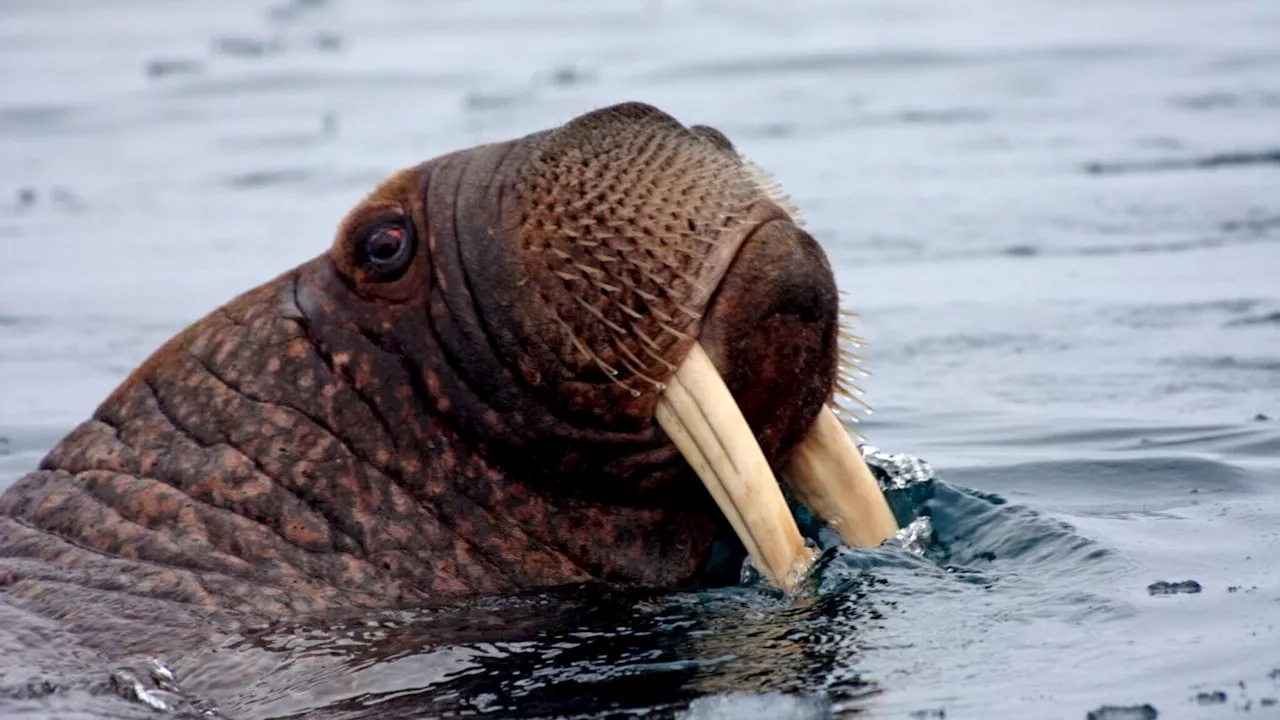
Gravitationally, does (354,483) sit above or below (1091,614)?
above

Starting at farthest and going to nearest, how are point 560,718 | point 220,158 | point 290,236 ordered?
point 220,158 < point 290,236 < point 560,718

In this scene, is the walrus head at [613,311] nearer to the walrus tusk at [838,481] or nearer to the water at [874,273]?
the walrus tusk at [838,481]

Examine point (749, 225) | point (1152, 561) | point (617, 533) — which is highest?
point (749, 225)

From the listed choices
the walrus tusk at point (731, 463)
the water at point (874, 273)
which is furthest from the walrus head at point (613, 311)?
the water at point (874, 273)

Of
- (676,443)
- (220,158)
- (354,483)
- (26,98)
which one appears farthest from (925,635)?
(26,98)

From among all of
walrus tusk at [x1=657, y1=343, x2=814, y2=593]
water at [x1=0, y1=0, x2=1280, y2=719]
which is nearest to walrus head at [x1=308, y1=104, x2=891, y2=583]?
walrus tusk at [x1=657, y1=343, x2=814, y2=593]

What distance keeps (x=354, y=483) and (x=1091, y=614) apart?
211cm

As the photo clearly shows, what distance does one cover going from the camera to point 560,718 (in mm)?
4941

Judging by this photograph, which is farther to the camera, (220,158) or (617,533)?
(220,158)

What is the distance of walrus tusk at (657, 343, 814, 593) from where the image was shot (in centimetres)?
525

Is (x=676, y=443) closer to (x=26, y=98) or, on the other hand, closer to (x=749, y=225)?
(x=749, y=225)

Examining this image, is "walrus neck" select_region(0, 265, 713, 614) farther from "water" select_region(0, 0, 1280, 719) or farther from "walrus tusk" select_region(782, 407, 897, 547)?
"walrus tusk" select_region(782, 407, 897, 547)

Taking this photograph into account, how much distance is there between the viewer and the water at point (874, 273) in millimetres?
5250

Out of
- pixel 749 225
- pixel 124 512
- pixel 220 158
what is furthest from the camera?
pixel 220 158
